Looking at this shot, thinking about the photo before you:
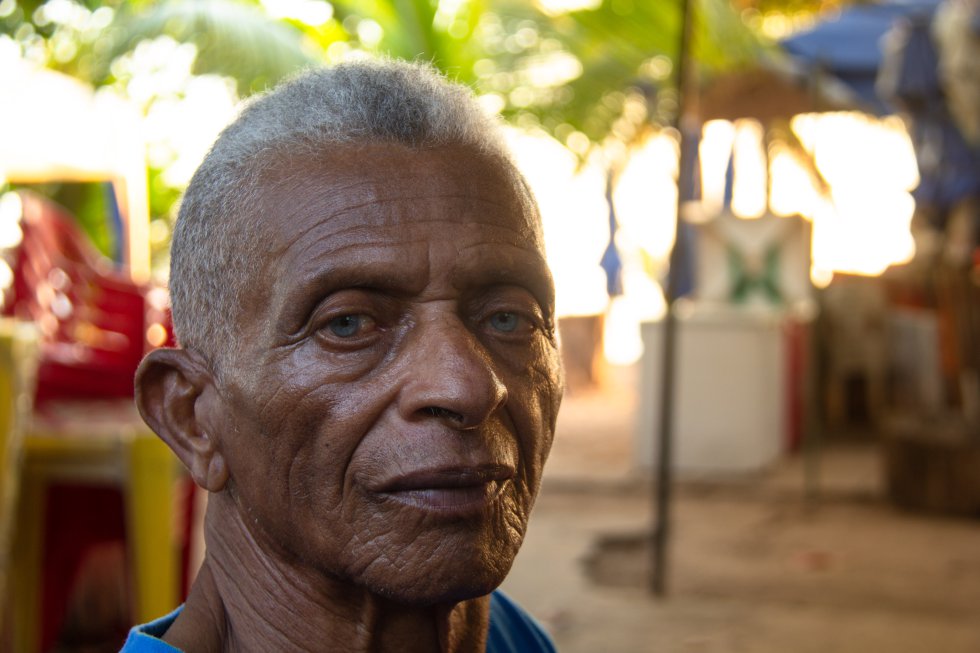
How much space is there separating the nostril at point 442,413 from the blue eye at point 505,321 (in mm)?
191

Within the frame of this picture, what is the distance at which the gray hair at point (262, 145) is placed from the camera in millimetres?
1434

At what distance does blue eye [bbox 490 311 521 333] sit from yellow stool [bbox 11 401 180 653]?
2.16m

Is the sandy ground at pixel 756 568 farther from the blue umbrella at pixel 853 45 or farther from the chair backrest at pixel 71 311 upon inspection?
the blue umbrella at pixel 853 45

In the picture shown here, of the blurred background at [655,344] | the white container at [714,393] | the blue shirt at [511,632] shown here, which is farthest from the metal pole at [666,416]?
the blue shirt at [511,632]

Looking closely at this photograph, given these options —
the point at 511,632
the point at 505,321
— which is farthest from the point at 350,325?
the point at 511,632

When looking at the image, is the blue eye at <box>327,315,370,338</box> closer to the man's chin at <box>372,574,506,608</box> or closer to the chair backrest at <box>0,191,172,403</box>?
the man's chin at <box>372,574,506,608</box>

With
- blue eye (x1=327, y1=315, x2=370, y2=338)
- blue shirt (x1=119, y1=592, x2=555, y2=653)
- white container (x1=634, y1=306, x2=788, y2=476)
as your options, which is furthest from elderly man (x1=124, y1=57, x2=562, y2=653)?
white container (x1=634, y1=306, x2=788, y2=476)

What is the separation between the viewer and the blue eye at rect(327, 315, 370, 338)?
1.42 metres

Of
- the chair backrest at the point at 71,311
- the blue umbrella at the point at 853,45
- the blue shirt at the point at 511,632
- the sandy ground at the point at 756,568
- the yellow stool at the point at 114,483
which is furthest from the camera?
the blue umbrella at the point at 853,45

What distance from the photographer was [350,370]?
1.41m

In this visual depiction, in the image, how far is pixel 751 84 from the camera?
8891 millimetres

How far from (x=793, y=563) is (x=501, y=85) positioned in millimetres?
6853

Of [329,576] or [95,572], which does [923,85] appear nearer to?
[95,572]

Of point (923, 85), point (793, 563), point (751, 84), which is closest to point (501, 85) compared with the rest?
point (751, 84)
